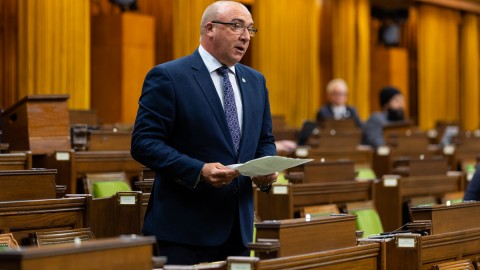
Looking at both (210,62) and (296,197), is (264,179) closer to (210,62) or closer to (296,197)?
(210,62)

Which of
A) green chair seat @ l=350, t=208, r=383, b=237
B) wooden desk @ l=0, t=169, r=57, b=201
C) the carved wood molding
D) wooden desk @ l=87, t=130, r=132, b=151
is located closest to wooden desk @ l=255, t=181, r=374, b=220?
green chair seat @ l=350, t=208, r=383, b=237

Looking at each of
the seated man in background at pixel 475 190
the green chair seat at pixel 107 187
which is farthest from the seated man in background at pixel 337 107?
the seated man in background at pixel 475 190

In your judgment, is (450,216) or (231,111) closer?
(231,111)

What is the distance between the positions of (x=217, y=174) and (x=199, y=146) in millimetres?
213

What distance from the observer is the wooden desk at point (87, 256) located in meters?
2.00

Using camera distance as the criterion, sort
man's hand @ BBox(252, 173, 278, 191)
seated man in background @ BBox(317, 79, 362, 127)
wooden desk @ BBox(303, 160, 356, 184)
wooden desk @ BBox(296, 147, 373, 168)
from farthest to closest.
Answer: seated man in background @ BBox(317, 79, 362, 127)
wooden desk @ BBox(296, 147, 373, 168)
wooden desk @ BBox(303, 160, 356, 184)
man's hand @ BBox(252, 173, 278, 191)

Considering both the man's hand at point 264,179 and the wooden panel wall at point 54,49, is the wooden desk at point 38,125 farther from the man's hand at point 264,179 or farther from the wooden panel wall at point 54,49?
the man's hand at point 264,179

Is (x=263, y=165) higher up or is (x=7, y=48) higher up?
(x=7, y=48)

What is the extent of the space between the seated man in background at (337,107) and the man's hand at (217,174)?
6163 millimetres

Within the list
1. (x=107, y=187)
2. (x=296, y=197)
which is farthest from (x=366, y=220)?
(x=107, y=187)

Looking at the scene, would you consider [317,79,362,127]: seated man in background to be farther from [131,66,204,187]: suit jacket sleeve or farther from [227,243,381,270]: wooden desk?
[131,66,204,187]: suit jacket sleeve

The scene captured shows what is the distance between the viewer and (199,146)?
2.83 m

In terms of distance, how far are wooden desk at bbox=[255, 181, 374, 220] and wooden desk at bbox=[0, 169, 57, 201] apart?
5.63 feet

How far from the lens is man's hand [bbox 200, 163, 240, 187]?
2.64 metres
